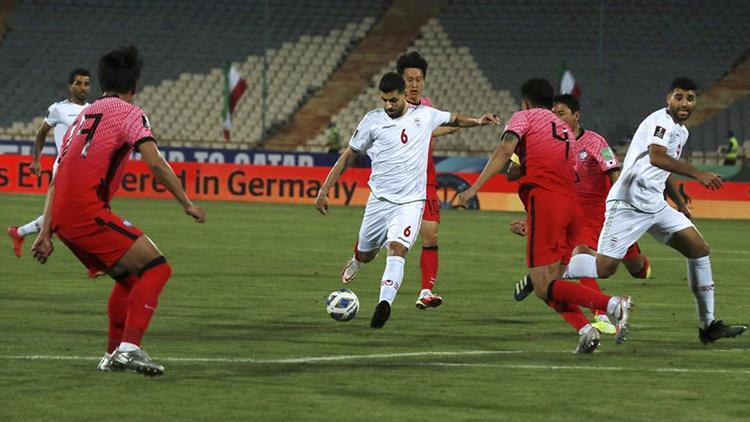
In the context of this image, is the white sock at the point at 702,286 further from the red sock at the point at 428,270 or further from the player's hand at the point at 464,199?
the red sock at the point at 428,270

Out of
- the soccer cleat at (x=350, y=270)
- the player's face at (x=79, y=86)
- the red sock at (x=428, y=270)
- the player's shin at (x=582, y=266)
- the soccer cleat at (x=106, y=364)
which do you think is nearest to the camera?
the soccer cleat at (x=106, y=364)

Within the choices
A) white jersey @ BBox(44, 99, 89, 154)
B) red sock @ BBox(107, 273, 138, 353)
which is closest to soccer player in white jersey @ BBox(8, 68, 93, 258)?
white jersey @ BBox(44, 99, 89, 154)

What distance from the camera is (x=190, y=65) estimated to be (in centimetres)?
4900

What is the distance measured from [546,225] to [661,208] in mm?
1563

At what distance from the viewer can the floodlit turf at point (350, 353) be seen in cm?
809

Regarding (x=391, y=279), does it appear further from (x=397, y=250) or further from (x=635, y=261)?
(x=635, y=261)

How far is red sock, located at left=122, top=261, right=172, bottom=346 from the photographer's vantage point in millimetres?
8836

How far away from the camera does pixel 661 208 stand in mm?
11750

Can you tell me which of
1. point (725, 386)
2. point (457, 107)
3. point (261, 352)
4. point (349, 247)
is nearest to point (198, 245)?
point (349, 247)

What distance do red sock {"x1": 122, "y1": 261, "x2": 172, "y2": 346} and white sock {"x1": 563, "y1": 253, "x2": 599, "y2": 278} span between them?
178 inches

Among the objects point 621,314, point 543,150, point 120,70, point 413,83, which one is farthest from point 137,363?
point 413,83

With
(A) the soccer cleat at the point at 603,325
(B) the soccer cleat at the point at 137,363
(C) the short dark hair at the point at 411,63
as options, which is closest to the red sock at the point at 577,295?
(A) the soccer cleat at the point at 603,325

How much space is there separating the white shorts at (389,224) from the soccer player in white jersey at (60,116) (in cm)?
490

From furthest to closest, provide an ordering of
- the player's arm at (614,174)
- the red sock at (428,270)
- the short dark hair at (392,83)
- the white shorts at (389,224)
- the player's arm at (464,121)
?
the red sock at (428,270), the player's arm at (464,121), the player's arm at (614,174), the white shorts at (389,224), the short dark hair at (392,83)
